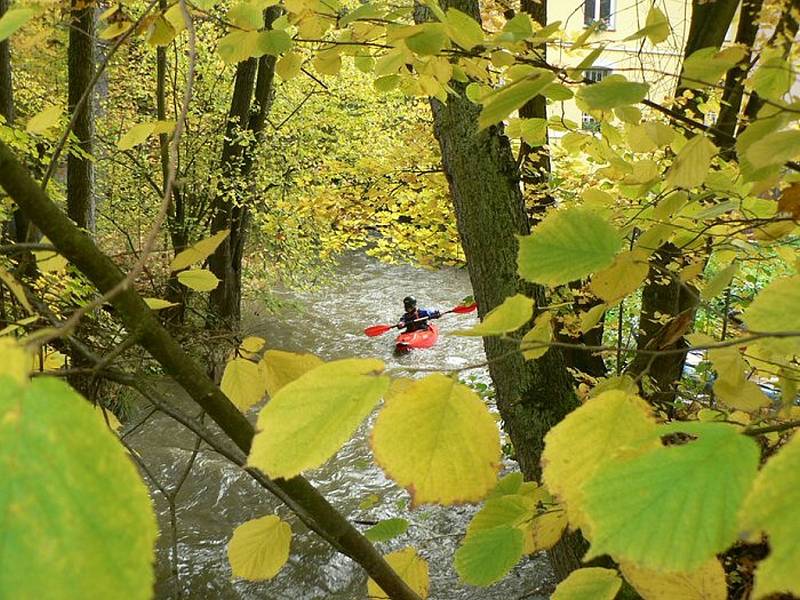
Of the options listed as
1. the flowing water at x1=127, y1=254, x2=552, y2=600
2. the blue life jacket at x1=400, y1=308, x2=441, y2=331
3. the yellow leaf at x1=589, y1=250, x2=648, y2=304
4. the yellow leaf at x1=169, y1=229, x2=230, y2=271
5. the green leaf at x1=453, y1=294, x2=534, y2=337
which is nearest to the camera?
the green leaf at x1=453, y1=294, x2=534, y2=337

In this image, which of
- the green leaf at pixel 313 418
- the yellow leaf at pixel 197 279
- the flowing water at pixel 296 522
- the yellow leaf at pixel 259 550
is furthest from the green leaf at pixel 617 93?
the flowing water at pixel 296 522

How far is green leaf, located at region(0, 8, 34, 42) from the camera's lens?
414 mm

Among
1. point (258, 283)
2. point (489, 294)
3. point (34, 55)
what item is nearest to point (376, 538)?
point (489, 294)

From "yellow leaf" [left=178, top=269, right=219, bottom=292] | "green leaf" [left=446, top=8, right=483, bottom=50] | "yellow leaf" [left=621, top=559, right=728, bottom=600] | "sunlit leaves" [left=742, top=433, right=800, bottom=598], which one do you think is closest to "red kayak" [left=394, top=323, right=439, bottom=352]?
"green leaf" [left=446, top=8, right=483, bottom=50]

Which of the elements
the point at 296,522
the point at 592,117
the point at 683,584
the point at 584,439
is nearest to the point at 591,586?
the point at 683,584

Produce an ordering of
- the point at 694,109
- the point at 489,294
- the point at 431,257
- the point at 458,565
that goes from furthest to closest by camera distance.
Answer: the point at 431,257, the point at 694,109, the point at 489,294, the point at 458,565

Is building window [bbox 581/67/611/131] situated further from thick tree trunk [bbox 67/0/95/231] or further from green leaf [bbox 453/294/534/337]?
thick tree trunk [bbox 67/0/95/231]

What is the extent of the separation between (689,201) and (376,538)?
77 centimetres

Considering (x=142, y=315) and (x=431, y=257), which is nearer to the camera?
(x=142, y=315)

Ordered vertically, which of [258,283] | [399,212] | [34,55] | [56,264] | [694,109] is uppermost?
[34,55]

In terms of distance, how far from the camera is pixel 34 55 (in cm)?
648

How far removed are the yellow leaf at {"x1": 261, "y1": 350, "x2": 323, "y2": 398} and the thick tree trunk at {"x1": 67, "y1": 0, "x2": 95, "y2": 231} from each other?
368 cm

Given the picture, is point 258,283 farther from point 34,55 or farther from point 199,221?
point 34,55

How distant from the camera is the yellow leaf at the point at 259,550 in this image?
731mm
